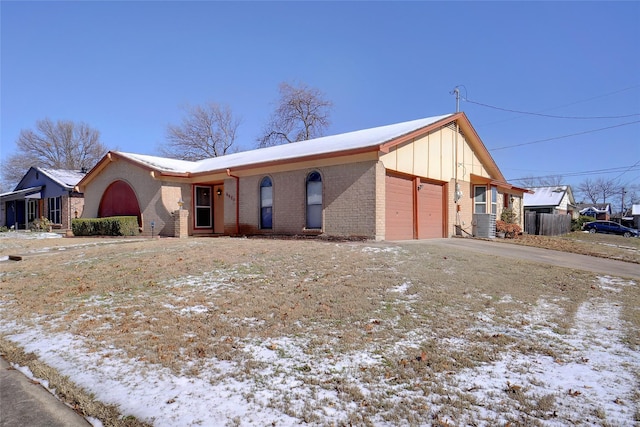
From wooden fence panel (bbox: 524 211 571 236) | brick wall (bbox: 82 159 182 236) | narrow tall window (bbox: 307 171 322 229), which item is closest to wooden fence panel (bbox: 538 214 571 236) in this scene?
wooden fence panel (bbox: 524 211 571 236)

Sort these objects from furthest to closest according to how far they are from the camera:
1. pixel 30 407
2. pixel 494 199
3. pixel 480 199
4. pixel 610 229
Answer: pixel 610 229, pixel 494 199, pixel 480 199, pixel 30 407

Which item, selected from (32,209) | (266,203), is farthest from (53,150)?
(266,203)

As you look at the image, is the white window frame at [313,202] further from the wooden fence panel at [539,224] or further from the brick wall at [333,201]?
the wooden fence panel at [539,224]

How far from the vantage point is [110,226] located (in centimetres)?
1792

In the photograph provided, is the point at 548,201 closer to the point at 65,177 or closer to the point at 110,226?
the point at 110,226

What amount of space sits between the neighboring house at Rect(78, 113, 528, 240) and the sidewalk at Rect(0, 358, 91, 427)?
9708mm

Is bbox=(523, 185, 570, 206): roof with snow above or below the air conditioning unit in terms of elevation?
above

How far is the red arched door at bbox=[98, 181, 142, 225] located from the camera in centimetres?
1894

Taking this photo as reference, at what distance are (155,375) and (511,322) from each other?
4.40 metres

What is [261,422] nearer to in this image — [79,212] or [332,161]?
[332,161]

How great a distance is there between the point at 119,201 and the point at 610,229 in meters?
40.6

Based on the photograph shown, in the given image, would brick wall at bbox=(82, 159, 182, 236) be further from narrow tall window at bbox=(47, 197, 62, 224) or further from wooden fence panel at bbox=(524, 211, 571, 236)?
wooden fence panel at bbox=(524, 211, 571, 236)

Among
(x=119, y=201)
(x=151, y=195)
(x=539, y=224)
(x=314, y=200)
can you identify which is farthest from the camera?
(x=539, y=224)

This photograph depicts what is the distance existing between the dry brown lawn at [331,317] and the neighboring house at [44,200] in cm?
1772
